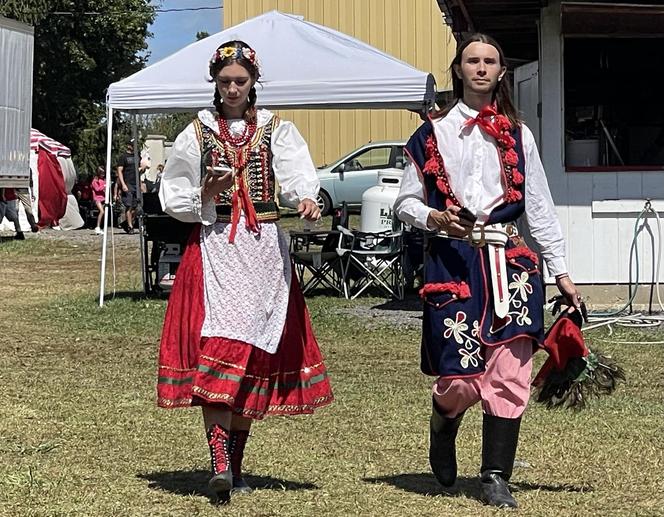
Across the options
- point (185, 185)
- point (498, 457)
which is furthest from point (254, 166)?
point (498, 457)

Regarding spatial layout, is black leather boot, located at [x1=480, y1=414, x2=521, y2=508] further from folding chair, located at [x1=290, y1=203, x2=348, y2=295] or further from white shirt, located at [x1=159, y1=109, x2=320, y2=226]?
folding chair, located at [x1=290, y1=203, x2=348, y2=295]

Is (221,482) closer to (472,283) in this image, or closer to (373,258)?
(472,283)

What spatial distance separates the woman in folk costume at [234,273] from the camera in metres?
4.94

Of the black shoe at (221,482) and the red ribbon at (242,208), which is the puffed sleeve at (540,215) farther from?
the black shoe at (221,482)

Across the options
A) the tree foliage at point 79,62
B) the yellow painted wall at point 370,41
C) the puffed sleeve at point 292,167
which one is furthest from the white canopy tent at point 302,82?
the tree foliage at point 79,62

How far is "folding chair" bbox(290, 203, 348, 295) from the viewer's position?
41.6ft

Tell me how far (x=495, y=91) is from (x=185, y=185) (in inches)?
48.0

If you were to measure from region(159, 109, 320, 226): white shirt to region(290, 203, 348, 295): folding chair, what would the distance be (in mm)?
7129

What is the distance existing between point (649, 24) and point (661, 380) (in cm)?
412

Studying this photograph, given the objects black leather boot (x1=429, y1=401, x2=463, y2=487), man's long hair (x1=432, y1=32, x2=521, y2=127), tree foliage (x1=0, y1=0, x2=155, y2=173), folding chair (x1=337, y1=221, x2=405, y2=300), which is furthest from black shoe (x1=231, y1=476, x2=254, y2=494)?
tree foliage (x1=0, y1=0, x2=155, y2=173)

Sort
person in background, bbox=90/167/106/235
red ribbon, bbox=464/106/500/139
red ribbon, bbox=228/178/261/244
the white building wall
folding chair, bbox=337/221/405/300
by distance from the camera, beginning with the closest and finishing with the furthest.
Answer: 1. red ribbon, bbox=464/106/500/139
2. red ribbon, bbox=228/178/261/244
3. the white building wall
4. folding chair, bbox=337/221/405/300
5. person in background, bbox=90/167/106/235

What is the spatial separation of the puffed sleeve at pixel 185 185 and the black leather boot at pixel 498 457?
1.31 meters

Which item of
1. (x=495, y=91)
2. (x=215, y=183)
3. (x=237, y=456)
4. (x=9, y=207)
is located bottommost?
(x=237, y=456)

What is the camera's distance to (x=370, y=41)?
100 ft
